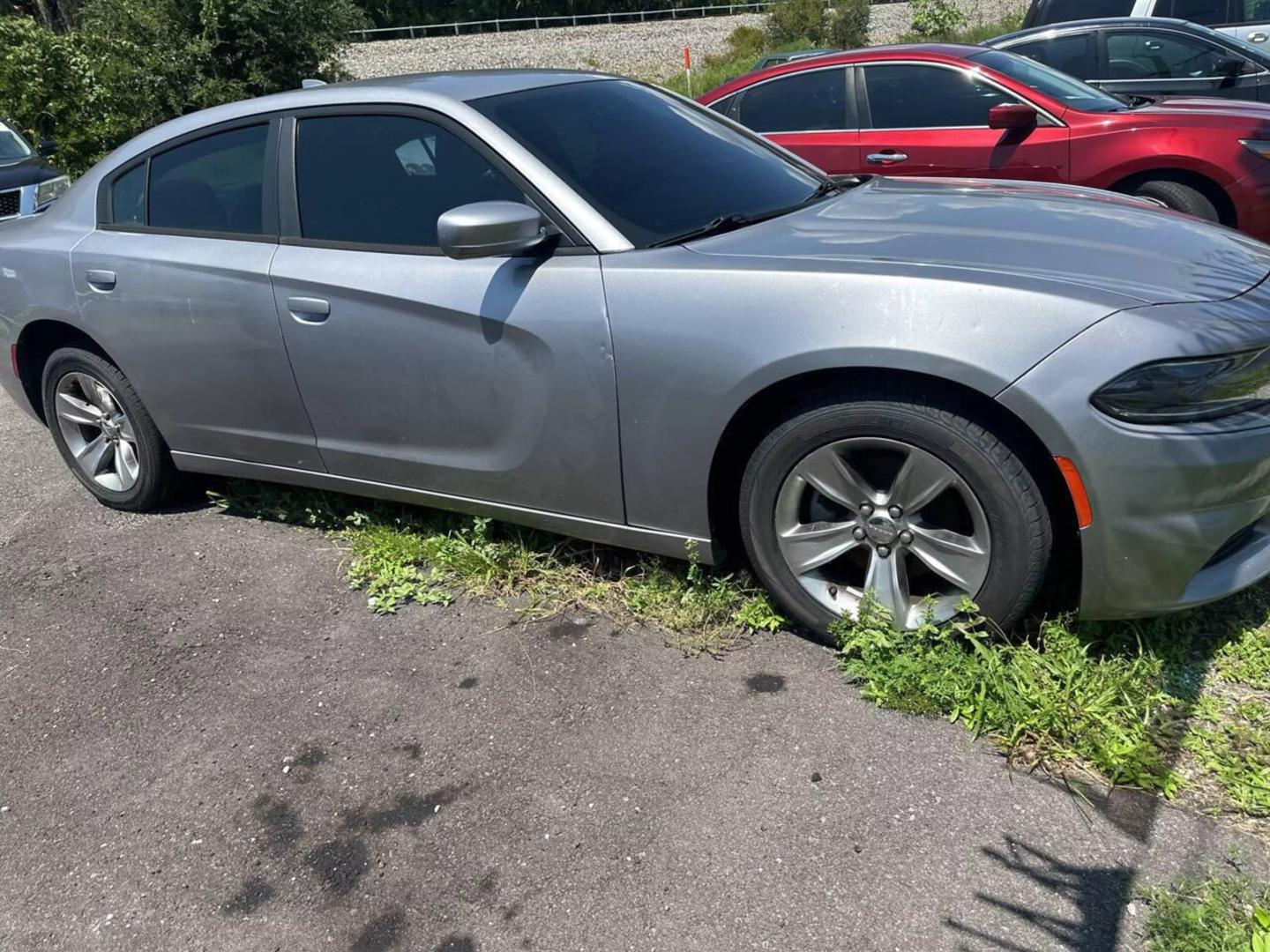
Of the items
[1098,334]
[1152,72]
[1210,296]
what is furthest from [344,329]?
[1152,72]

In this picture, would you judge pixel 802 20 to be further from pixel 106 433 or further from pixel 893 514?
pixel 893 514

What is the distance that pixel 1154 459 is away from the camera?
8.11ft

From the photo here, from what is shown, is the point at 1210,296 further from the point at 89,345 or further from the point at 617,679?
the point at 89,345

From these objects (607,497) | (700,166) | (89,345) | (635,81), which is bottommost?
(607,497)

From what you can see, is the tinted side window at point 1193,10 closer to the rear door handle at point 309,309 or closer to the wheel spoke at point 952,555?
the wheel spoke at point 952,555

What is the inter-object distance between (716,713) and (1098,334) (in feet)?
4.52

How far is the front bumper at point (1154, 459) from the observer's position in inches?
97.1

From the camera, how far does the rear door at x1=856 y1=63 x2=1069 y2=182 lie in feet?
20.8

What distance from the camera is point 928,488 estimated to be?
2.76m

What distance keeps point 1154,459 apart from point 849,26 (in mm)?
36001

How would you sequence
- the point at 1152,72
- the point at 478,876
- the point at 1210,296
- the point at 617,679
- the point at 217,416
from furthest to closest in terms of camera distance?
the point at 1152,72
the point at 217,416
the point at 617,679
the point at 1210,296
the point at 478,876

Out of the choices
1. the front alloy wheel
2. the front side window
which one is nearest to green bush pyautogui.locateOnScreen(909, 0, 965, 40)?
the front side window

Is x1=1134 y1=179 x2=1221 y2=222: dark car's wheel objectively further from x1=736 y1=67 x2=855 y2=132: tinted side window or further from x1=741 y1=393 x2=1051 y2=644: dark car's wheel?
x1=741 y1=393 x2=1051 y2=644: dark car's wheel

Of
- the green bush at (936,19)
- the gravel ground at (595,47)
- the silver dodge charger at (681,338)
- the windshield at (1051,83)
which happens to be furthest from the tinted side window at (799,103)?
the gravel ground at (595,47)
